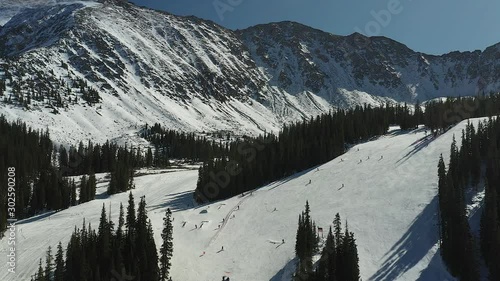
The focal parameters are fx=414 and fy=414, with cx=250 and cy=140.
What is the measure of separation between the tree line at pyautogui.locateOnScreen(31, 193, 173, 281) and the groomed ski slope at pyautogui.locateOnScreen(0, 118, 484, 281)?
143 inches

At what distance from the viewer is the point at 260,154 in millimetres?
140125

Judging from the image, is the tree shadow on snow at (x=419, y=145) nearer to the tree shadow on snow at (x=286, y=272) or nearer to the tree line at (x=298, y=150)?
the tree line at (x=298, y=150)

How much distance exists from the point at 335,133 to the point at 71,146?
123 m

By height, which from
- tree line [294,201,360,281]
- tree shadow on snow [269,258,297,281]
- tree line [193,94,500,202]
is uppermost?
tree line [193,94,500,202]

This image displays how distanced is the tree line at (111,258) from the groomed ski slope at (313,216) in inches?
Result: 143

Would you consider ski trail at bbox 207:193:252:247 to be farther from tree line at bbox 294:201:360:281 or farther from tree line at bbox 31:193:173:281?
tree line at bbox 294:201:360:281

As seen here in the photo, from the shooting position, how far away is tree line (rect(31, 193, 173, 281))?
2377 inches

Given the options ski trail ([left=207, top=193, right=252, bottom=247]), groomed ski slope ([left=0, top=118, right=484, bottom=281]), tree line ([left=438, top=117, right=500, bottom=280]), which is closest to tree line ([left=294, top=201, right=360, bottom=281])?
groomed ski slope ([left=0, top=118, right=484, bottom=281])

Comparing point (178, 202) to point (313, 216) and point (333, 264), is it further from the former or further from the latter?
point (333, 264)

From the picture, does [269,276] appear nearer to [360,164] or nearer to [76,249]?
Result: [76,249]

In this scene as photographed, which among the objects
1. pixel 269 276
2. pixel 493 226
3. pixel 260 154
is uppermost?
pixel 260 154

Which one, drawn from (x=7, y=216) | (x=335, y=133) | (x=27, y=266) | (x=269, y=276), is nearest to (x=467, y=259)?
(x=269, y=276)

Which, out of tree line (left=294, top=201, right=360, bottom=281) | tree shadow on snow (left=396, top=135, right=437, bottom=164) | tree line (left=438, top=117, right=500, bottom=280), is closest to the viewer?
tree line (left=294, top=201, right=360, bottom=281)

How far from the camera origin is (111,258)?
62.3 metres
